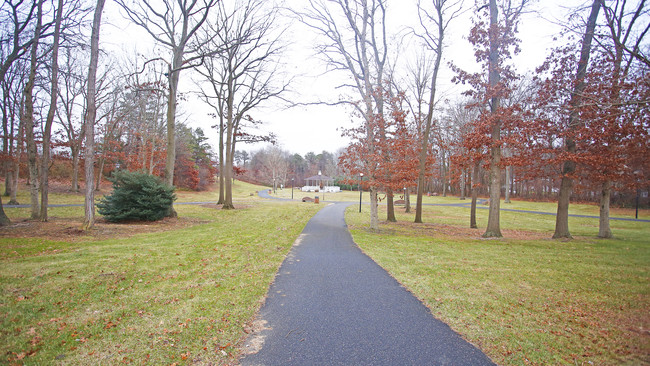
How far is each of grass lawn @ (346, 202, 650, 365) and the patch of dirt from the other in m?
8.33

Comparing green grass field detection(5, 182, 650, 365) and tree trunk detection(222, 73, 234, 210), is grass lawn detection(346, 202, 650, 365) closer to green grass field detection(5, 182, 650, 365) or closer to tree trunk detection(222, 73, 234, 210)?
green grass field detection(5, 182, 650, 365)

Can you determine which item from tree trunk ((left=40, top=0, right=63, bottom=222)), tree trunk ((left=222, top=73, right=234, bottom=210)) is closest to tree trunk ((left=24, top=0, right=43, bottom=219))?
tree trunk ((left=40, top=0, right=63, bottom=222))

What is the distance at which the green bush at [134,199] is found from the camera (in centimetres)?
1161

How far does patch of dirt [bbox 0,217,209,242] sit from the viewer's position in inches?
328

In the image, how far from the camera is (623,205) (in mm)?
24812

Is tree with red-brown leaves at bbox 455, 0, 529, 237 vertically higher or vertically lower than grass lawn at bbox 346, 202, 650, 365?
higher

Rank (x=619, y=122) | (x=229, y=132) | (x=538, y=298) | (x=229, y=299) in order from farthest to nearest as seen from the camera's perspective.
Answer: (x=229, y=132), (x=619, y=122), (x=538, y=298), (x=229, y=299)

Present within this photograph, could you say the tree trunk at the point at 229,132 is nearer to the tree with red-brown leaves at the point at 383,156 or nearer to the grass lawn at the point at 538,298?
the tree with red-brown leaves at the point at 383,156

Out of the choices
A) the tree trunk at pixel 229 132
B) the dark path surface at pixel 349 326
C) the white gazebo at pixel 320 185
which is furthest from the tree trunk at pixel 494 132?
the white gazebo at pixel 320 185

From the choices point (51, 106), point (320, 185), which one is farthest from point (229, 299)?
point (320, 185)

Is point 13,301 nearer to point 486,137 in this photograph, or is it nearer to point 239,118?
point 486,137

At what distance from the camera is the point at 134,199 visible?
1201 centimetres

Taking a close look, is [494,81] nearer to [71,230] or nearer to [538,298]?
[538,298]

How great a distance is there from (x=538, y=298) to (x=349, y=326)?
329cm
